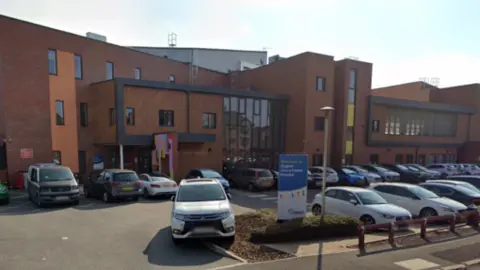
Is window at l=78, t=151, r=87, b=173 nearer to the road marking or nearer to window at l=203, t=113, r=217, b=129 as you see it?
window at l=203, t=113, r=217, b=129

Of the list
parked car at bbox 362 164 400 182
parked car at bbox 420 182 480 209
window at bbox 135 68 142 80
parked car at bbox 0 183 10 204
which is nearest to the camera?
parked car at bbox 0 183 10 204

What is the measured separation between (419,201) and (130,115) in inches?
718

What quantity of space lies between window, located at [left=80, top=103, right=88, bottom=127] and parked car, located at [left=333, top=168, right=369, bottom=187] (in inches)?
813

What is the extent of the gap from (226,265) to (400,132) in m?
33.3

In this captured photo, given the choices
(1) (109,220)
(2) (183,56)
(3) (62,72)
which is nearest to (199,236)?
(1) (109,220)

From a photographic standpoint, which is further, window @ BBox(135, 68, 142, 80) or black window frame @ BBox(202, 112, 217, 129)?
window @ BBox(135, 68, 142, 80)

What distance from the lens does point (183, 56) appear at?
4125 centimetres

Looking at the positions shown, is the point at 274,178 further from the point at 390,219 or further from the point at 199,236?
the point at 199,236

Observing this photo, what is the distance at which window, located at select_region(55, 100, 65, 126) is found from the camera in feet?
68.7

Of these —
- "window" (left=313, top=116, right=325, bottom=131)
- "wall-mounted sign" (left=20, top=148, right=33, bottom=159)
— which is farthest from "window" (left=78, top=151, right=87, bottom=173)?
"window" (left=313, top=116, right=325, bottom=131)

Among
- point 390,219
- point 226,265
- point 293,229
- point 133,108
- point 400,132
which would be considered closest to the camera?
point 226,265

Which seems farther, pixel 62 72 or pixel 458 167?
pixel 458 167

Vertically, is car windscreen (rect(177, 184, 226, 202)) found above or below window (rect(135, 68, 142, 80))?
below

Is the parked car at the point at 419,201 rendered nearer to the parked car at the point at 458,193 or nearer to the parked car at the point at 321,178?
the parked car at the point at 458,193
